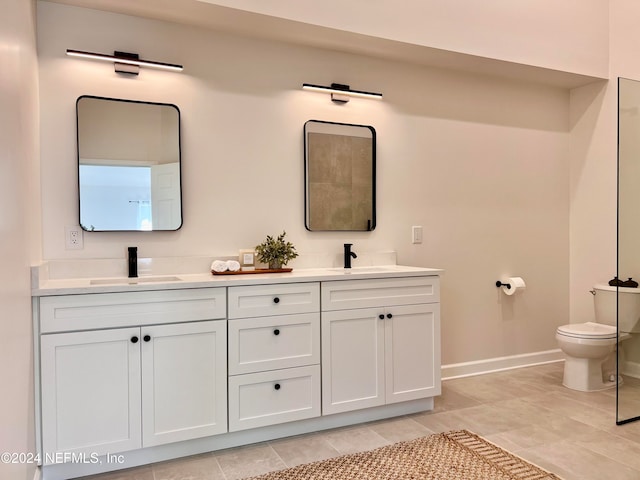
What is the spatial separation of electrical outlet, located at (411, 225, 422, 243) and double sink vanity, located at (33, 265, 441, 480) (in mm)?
555

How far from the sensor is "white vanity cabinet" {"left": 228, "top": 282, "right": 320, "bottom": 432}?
7.99 ft

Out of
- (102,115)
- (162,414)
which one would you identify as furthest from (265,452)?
(102,115)

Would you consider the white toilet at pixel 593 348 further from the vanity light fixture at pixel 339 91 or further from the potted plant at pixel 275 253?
the vanity light fixture at pixel 339 91

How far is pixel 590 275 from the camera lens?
399cm

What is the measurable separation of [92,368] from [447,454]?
177cm

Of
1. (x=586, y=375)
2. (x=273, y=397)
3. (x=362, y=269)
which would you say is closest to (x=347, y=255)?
(x=362, y=269)

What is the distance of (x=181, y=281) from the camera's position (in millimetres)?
2342

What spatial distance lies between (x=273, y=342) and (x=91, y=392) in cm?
89

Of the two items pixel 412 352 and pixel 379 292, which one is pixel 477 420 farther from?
pixel 379 292

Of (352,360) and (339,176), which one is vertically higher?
(339,176)

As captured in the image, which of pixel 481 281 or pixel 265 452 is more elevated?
pixel 481 281

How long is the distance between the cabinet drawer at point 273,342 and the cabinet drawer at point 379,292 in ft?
0.51

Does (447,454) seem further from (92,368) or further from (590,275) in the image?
(590,275)

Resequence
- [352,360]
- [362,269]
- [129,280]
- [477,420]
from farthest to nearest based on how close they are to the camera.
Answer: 1. [362,269]
2. [477,420]
3. [352,360]
4. [129,280]
